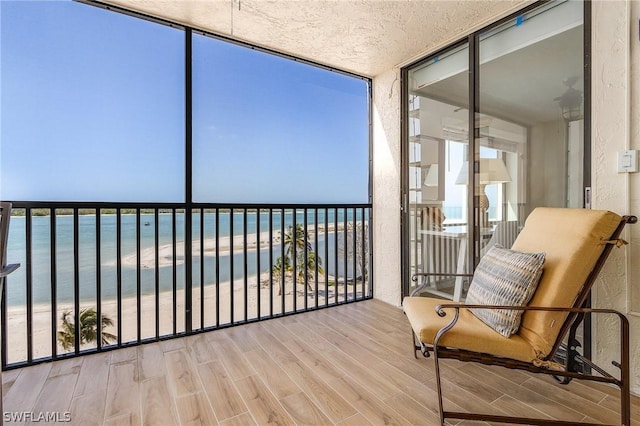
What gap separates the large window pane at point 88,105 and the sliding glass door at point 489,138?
221 cm

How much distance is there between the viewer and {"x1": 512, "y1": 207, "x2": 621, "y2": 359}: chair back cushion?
1.39 meters

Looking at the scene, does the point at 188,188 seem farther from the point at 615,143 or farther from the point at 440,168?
the point at 615,143

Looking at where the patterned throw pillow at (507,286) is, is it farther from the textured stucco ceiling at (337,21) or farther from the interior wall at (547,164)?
the textured stucco ceiling at (337,21)

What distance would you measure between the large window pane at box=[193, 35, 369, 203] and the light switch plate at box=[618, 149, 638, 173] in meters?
2.13

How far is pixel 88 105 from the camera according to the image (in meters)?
2.16

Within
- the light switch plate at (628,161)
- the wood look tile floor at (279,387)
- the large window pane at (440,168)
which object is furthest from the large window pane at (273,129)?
the light switch plate at (628,161)

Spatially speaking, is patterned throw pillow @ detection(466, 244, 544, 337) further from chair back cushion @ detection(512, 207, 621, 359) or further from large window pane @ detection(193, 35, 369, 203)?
large window pane @ detection(193, 35, 369, 203)

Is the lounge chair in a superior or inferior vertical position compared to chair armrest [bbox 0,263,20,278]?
inferior

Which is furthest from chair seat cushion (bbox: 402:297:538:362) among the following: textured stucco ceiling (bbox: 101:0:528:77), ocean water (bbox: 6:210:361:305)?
textured stucco ceiling (bbox: 101:0:528:77)

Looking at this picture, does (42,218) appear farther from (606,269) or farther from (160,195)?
(606,269)

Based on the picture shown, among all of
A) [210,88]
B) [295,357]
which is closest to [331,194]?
[210,88]

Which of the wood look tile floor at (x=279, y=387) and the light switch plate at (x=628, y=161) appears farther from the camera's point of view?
the light switch plate at (x=628, y=161)

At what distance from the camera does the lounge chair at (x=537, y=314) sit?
135cm

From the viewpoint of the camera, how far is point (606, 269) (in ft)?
5.57
